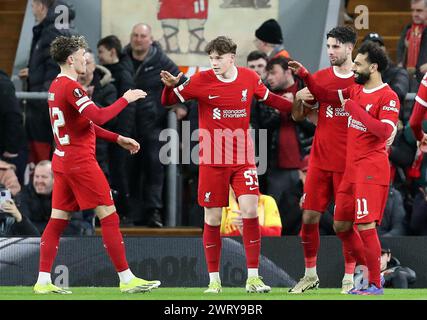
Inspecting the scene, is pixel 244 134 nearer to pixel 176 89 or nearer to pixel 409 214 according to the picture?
pixel 176 89

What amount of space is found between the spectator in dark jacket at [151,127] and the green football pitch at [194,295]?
8.55 ft

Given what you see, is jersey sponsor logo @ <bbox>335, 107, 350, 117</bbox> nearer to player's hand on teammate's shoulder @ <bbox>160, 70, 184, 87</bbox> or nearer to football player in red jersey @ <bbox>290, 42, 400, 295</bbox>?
football player in red jersey @ <bbox>290, 42, 400, 295</bbox>

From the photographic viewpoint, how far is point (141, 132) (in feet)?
51.8

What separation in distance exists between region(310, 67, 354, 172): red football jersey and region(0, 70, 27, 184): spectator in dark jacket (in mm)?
4091

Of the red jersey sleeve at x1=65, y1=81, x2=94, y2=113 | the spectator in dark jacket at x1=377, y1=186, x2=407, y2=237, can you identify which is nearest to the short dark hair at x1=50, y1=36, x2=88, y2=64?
the red jersey sleeve at x1=65, y1=81, x2=94, y2=113

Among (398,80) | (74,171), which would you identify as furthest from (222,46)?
(398,80)

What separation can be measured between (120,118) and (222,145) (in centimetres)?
321

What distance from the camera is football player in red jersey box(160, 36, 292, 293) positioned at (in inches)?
497

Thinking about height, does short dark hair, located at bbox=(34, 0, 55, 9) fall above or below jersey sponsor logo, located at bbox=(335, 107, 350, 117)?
above

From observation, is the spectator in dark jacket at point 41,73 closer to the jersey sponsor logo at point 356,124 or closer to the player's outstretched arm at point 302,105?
the player's outstretched arm at point 302,105

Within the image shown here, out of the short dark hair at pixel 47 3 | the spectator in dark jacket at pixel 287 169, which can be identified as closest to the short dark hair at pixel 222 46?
the spectator in dark jacket at pixel 287 169

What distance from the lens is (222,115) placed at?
41.5 ft

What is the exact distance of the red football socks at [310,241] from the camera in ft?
41.7

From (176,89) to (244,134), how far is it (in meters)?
0.71
